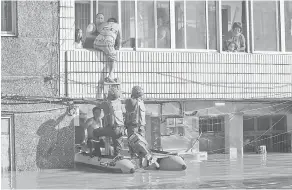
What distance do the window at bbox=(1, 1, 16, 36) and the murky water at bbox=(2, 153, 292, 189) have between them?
3.72 metres

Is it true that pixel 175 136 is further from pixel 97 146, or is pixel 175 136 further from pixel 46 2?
pixel 46 2

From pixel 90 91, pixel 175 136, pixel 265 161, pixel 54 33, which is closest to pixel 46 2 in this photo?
pixel 54 33

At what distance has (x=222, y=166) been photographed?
20391 millimetres

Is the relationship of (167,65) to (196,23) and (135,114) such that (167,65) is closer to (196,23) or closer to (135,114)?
(196,23)

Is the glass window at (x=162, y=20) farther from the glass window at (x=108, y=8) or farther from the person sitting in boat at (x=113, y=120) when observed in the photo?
the person sitting in boat at (x=113, y=120)

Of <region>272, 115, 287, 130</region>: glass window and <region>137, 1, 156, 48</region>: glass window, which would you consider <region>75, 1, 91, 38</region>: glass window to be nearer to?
<region>137, 1, 156, 48</region>: glass window

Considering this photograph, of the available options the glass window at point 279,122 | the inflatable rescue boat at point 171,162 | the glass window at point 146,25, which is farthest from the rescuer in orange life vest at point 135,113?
the glass window at point 279,122

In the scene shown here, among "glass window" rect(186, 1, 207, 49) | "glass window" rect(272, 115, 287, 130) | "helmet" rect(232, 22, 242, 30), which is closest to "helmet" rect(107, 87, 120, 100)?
"glass window" rect(186, 1, 207, 49)

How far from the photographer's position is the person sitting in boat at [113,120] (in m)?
19.6

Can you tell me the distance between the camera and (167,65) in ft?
71.7

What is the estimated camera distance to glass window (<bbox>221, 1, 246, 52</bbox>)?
22.8 metres

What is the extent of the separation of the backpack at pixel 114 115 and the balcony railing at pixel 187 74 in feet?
4.20

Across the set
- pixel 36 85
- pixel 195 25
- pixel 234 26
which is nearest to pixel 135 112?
pixel 36 85

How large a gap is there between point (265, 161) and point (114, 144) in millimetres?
4691
